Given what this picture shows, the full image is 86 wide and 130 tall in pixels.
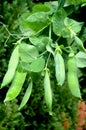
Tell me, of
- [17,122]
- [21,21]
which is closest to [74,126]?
[17,122]

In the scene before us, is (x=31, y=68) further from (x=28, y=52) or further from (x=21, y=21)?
(x=21, y=21)

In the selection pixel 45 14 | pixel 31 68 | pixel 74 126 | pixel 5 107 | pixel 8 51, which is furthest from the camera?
pixel 74 126

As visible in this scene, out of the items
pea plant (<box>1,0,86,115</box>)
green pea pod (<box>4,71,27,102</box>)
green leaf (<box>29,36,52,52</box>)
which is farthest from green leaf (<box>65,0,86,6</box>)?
green pea pod (<box>4,71,27,102</box>)

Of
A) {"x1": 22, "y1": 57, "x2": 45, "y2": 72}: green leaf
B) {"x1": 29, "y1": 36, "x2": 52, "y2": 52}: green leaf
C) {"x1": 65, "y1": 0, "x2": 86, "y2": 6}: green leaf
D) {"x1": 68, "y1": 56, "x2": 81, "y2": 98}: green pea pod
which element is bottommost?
{"x1": 68, "y1": 56, "x2": 81, "y2": 98}: green pea pod

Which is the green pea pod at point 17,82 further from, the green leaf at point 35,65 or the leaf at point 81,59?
the leaf at point 81,59

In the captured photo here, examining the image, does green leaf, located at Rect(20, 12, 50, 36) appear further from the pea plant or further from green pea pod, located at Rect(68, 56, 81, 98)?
green pea pod, located at Rect(68, 56, 81, 98)

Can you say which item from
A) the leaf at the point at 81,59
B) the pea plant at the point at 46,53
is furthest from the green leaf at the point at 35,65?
the leaf at the point at 81,59

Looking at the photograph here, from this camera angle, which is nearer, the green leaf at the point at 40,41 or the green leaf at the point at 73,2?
the green leaf at the point at 40,41
